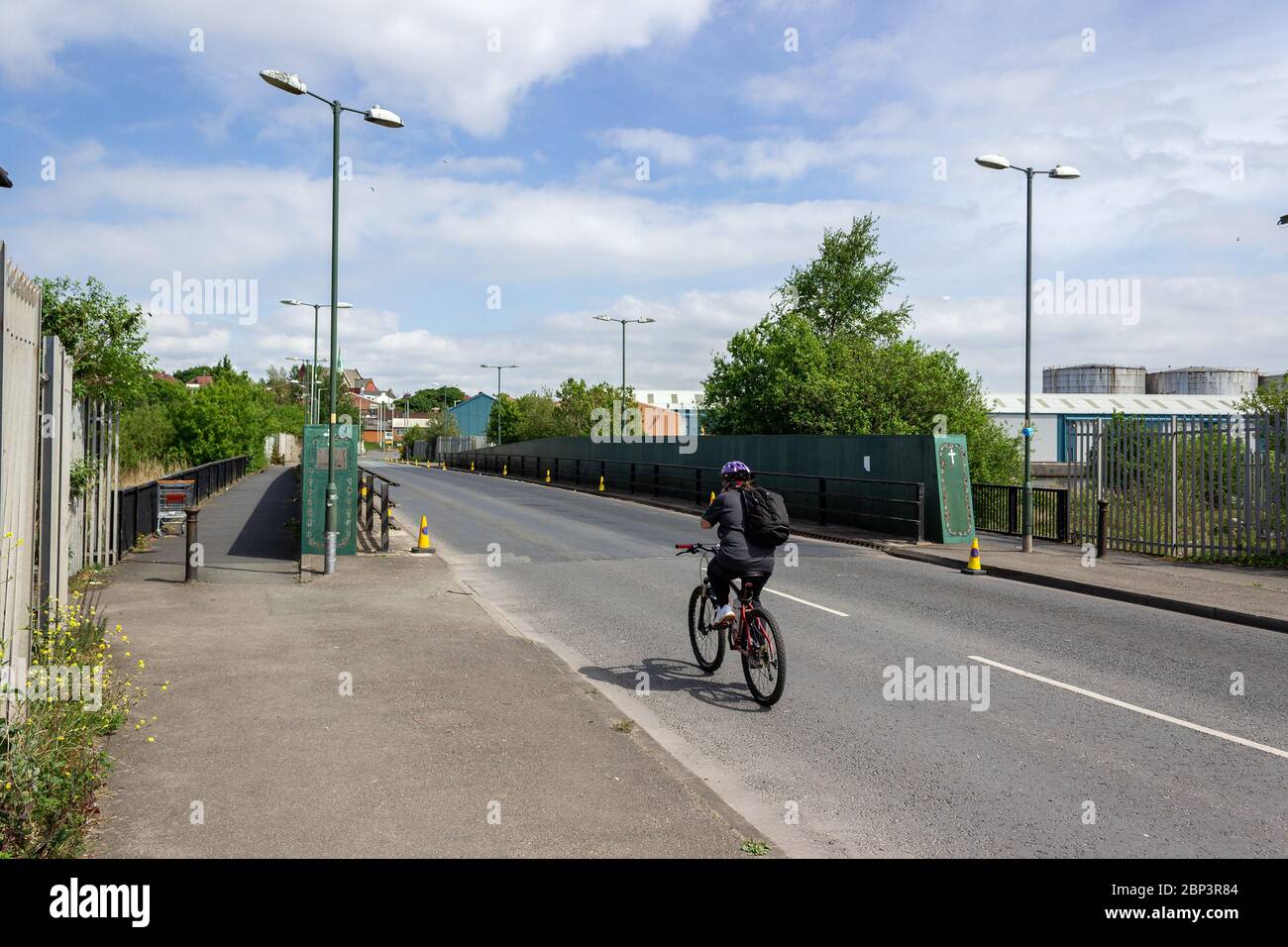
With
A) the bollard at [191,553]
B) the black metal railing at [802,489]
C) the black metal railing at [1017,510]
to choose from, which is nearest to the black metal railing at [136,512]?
the bollard at [191,553]

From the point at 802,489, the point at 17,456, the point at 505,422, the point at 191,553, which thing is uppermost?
the point at 505,422

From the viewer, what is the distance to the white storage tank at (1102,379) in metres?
113

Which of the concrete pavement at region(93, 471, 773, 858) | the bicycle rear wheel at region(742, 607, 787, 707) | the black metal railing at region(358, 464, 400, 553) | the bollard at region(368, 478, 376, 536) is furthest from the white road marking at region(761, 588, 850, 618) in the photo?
the bollard at region(368, 478, 376, 536)

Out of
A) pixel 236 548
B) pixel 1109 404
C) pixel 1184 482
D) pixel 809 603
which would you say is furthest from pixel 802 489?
pixel 1109 404

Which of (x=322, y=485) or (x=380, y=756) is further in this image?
(x=322, y=485)

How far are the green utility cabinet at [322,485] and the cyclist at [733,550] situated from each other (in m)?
8.83

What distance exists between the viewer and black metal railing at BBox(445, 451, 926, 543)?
66.6 ft

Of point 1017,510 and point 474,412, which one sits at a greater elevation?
point 474,412

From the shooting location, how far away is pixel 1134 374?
114250 mm

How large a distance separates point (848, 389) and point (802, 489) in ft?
59.6

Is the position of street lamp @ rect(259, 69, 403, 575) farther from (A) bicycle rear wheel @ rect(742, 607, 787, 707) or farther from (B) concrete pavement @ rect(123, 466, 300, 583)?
(A) bicycle rear wheel @ rect(742, 607, 787, 707)

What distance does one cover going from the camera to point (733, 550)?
7.77 m

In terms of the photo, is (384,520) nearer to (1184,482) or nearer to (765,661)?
(765,661)

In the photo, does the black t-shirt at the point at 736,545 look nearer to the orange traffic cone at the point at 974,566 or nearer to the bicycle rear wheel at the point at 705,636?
the bicycle rear wheel at the point at 705,636
